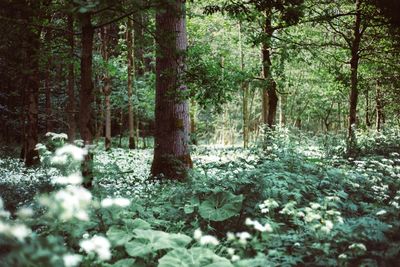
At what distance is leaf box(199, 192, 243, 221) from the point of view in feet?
18.5

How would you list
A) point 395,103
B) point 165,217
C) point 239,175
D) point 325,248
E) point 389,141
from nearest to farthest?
1. point 325,248
2. point 165,217
3. point 239,175
4. point 389,141
5. point 395,103

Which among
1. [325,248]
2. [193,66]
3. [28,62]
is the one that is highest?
[28,62]

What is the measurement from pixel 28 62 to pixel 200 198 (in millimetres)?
9356

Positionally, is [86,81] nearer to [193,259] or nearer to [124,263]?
[124,263]

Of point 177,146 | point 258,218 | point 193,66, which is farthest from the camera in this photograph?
point 177,146

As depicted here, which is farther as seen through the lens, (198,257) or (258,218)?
(258,218)

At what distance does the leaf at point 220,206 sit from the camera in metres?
5.63

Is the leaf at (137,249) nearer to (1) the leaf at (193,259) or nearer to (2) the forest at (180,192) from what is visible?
(2) the forest at (180,192)

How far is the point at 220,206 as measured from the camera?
5.89 m

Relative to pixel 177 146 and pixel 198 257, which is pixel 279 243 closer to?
pixel 198 257

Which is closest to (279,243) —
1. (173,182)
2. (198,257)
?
(198,257)

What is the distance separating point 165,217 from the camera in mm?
6168

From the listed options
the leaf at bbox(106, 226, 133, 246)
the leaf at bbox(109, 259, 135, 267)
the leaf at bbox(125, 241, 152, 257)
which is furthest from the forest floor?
the leaf at bbox(109, 259, 135, 267)

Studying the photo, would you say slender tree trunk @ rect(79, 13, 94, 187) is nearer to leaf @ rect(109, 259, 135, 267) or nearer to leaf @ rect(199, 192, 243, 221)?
leaf @ rect(199, 192, 243, 221)
